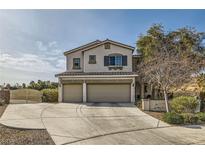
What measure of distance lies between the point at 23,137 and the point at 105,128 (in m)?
3.45

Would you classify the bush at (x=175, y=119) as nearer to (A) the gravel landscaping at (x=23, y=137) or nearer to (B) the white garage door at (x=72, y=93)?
(A) the gravel landscaping at (x=23, y=137)

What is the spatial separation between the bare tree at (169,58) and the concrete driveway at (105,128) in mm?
3217

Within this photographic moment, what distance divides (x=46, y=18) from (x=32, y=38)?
224cm

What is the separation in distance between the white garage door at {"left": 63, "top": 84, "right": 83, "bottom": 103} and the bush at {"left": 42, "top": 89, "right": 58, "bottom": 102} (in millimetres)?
1095

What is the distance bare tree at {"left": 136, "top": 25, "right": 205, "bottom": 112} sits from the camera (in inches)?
545

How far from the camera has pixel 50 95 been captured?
1953 cm

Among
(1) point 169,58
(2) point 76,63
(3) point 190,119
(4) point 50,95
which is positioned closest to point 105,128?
(3) point 190,119

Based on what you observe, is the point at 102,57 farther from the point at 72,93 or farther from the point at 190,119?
the point at 190,119

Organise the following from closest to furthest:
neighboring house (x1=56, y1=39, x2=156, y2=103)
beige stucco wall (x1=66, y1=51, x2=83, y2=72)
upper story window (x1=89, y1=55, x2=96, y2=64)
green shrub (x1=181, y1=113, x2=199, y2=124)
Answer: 1. green shrub (x1=181, y1=113, x2=199, y2=124)
2. neighboring house (x1=56, y1=39, x2=156, y2=103)
3. upper story window (x1=89, y1=55, x2=96, y2=64)
4. beige stucco wall (x1=66, y1=51, x2=83, y2=72)

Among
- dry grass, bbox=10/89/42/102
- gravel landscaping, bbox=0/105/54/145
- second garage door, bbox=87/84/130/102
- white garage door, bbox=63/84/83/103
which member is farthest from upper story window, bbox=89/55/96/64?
gravel landscaping, bbox=0/105/54/145

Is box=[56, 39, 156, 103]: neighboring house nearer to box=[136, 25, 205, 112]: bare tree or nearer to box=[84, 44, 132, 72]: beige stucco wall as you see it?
box=[84, 44, 132, 72]: beige stucco wall
